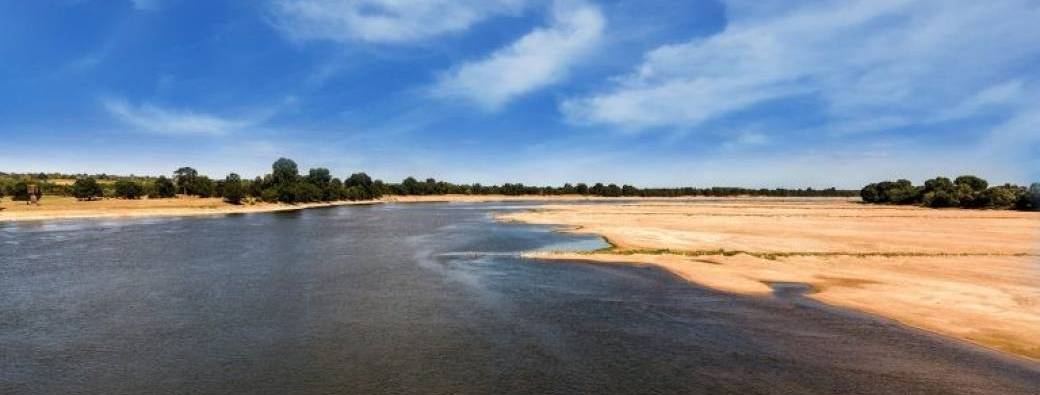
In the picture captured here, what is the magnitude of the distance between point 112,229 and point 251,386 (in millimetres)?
71644

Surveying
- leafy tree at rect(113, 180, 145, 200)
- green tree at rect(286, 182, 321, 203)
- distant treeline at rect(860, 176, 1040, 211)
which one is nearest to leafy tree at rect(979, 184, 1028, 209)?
distant treeline at rect(860, 176, 1040, 211)

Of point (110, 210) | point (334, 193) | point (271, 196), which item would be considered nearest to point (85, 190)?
point (110, 210)

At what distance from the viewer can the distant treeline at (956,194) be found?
125m

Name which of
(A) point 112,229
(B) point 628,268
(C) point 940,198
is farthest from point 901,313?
(C) point 940,198

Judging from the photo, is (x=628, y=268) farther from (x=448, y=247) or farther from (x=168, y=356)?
(x=168, y=356)

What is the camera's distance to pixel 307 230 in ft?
248

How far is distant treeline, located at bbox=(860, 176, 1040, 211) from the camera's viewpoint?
125 meters

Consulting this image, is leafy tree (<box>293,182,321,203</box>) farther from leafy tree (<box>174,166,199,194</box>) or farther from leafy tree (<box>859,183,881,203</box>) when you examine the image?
leafy tree (<box>859,183,881,203</box>)

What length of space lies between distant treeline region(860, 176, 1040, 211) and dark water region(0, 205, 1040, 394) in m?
131

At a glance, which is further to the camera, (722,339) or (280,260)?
(280,260)

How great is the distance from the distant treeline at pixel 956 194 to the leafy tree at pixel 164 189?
674ft

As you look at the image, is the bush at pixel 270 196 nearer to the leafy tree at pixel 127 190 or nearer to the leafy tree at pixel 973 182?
the leafy tree at pixel 127 190

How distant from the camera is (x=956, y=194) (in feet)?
463

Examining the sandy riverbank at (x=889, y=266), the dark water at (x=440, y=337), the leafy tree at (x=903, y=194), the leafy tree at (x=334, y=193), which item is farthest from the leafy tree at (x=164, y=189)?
the leafy tree at (x=903, y=194)
